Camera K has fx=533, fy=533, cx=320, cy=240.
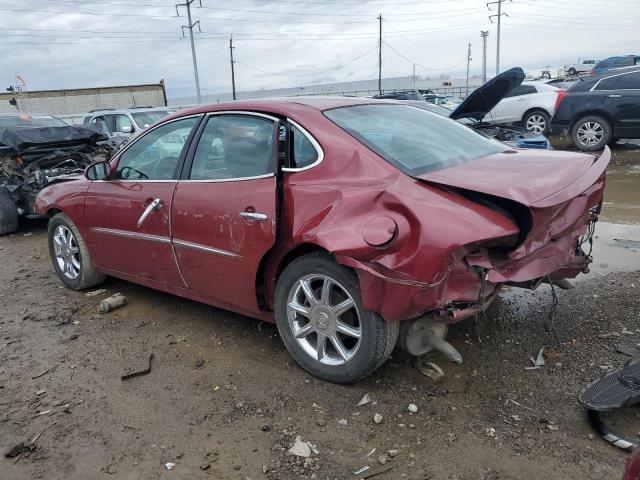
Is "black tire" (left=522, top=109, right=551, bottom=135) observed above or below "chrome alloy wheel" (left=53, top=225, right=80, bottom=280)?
above

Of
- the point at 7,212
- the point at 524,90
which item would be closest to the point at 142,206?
the point at 7,212

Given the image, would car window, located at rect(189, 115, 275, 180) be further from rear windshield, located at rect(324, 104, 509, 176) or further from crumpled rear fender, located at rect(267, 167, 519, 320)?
crumpled rear fender, located at rect(267, 167, 519, 320)

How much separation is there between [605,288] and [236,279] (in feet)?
9.84

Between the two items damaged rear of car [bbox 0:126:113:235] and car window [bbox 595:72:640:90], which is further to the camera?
car window [bbox 595:72:640:90]

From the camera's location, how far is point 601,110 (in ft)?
34.6

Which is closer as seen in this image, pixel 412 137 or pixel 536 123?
pixel 412 137

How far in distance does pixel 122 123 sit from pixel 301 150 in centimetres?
1119

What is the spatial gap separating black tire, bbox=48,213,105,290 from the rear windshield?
9.12 ft

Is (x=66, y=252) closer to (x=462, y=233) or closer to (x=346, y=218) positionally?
(x=346, y=218)

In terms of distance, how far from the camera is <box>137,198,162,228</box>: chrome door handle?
3.81 meters

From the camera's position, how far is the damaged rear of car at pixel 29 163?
7801 millimetres

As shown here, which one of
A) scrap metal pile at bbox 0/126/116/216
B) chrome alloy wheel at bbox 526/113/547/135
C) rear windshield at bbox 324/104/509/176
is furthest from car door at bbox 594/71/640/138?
scrap metal pile at bbox 0/126/116/216

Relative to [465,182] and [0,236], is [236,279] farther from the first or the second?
[0,236]

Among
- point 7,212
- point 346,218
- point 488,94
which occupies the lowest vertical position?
point 7,212
